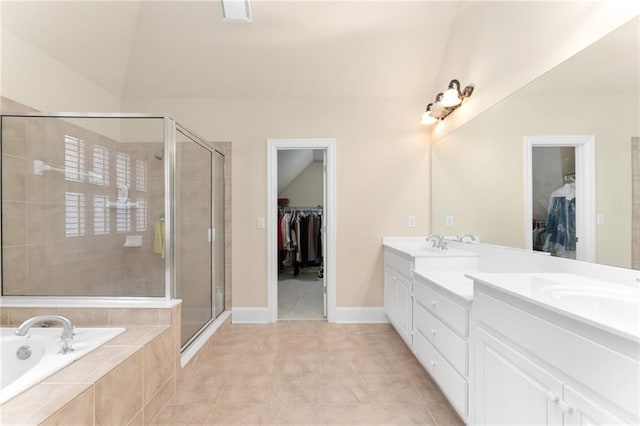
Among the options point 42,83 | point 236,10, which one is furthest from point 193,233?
point 236,10

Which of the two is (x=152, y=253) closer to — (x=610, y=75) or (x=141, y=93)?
(x=141, y=93)

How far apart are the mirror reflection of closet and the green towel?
2433 millimetres

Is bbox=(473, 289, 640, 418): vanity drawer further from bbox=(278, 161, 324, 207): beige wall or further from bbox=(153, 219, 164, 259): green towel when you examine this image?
bbox=(278, 161, 324, 207): beige wall

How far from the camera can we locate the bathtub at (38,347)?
1.42m

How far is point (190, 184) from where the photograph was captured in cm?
239

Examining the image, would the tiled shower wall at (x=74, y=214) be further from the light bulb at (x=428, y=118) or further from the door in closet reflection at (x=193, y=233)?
the light bulb at (x=428, y=118)

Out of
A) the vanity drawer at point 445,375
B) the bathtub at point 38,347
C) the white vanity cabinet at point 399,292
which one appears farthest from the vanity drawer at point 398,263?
the bathtub at point 38,347

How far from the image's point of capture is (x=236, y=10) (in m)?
2.14

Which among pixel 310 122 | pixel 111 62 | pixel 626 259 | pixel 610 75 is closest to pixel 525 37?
pixel 610 75

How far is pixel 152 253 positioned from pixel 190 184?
2.07 feet

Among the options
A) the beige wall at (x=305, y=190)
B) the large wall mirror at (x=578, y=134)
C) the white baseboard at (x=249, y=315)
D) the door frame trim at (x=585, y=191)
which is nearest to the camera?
the large wall mirror at (x=578, y=134)

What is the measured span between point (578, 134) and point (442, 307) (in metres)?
1.13

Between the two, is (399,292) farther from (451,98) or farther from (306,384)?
(451,98)

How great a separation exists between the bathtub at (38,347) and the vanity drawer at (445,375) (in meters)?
1.93
